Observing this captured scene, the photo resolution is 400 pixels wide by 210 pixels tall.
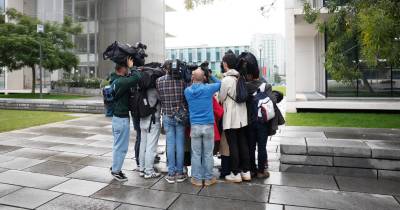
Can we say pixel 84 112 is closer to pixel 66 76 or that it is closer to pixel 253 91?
pixel 253 91

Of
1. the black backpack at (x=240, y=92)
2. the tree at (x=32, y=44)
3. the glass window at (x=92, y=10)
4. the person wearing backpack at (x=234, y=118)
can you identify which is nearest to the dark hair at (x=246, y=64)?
the person wearing backpack at (x=234, y=118)

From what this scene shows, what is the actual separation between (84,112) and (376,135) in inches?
476

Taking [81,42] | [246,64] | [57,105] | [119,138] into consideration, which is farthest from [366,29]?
[81,42]

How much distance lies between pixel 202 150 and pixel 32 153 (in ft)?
13.4

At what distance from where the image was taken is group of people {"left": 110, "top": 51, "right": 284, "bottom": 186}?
207 inches

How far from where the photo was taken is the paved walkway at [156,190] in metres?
4.50

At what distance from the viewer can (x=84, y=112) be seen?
15961 millimetres

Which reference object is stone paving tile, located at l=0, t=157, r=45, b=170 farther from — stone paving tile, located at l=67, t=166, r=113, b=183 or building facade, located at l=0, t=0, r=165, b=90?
building facade, located at l=0, t=0, r=165, b=90

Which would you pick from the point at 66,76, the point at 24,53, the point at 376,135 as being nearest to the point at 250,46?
the point at 66,76

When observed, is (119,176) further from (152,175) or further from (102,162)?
(102,162)

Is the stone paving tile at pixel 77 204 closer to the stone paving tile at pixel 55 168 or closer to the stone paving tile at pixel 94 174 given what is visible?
the stone paving tile at pixel 94 174

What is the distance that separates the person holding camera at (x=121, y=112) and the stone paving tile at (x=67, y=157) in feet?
5.38

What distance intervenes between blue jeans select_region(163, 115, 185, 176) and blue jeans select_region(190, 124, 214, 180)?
0.25m

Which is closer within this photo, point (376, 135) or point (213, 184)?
point (213, 184)
